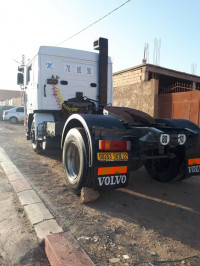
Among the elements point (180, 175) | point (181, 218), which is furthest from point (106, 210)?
point (180, 175)

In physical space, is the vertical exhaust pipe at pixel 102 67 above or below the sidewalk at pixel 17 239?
above

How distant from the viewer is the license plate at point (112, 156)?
326 cm

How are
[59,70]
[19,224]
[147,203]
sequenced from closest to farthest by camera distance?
[19,224]
[147,203]
[59,70]

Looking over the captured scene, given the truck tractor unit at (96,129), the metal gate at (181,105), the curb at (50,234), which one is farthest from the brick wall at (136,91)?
the curb at (50,234)

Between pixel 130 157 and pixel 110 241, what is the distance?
122cm

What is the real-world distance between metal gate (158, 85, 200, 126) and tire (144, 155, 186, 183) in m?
5.48

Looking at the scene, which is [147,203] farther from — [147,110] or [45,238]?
[147,110]

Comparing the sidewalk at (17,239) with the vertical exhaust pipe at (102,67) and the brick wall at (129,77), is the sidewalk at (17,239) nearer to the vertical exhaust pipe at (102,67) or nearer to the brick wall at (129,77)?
the vertical exhaust pipe at (102,67)

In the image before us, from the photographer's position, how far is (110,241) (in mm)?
2588

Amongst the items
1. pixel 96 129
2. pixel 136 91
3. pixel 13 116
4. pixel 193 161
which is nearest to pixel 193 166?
pixel 193 161

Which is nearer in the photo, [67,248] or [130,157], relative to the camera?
[67,248]

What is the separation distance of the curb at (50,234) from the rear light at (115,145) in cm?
113

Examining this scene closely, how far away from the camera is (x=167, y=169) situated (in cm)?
472

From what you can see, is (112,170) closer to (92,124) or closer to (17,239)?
(92,124)
